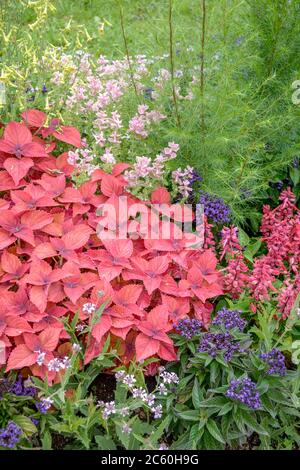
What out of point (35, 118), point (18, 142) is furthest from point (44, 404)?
point (35, 118)

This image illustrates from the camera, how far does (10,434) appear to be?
2070 millimetres

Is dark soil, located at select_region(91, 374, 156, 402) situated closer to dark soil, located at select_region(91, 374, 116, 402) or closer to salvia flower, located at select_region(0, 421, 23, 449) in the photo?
dark soil, located at select_region(91, 374, 116, 402)

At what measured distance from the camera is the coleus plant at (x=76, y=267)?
2.37 m

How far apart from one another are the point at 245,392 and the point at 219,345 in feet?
0.79

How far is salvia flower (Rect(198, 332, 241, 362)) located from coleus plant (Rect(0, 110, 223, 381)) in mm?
154

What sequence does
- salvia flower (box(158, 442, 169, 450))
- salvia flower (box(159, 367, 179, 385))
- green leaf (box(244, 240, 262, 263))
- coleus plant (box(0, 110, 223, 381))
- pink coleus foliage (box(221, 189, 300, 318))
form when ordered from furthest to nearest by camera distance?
green leaf (box(244, 240, 262, 263)) → pink coleus foliage (box(221, 189, 300, 318)) → coleus plant (box(0, 110, 223, 381)) → salvia flower (box(159, 367, 179, 385)) → salvia flower (box(158, 442, 169, 450))

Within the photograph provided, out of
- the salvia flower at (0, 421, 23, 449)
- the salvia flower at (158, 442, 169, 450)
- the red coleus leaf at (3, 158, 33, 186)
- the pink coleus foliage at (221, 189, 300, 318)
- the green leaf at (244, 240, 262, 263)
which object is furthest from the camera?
the green leaf at (244, 240, 262, 263)

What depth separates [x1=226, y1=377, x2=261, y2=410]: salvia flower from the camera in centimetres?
213

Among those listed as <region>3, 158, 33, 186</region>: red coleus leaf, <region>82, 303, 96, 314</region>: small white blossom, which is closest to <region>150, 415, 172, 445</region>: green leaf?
<region>82, 303, 96, 314</region>: small white blossom

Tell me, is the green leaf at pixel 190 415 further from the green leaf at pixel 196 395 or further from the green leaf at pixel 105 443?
the green leaf at pixel 105 443

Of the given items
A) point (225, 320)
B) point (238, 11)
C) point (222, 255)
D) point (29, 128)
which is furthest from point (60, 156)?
point (238, 11)

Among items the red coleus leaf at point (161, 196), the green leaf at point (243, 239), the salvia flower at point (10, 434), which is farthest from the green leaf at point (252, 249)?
the salvia flower at point (10, 434)

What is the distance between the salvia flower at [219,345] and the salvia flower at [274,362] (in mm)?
116

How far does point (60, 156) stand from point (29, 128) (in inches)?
9.1
